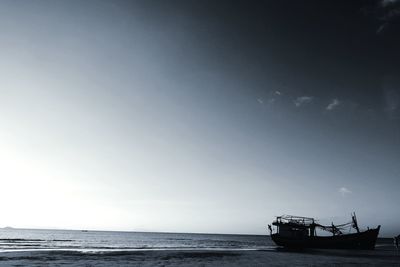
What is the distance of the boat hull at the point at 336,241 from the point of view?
50.8 meters

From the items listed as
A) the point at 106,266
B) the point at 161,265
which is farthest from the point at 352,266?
the point at 106,266

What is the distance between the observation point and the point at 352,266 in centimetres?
2358

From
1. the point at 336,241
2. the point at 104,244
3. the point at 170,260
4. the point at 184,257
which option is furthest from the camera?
the point at 104,244

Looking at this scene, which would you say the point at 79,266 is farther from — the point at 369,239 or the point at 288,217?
the point at 369,239

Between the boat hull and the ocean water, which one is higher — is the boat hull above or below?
above

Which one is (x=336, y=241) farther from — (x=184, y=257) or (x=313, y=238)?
(x=184, y=257)

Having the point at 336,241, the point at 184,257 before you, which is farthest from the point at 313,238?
the point at 184,257

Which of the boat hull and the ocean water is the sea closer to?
the ocean water

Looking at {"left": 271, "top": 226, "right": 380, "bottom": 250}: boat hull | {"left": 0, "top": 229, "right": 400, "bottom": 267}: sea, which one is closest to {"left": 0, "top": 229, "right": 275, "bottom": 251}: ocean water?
{"left": 0, "top": 229, "right": 400, "bottom": 267}: sea

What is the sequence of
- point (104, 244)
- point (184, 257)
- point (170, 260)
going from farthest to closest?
1. point (104, 244)
2. point (184, 257)
3. point (170, 260)

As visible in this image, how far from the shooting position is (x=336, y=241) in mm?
51500

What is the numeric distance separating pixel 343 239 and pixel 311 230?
5198 millimetres

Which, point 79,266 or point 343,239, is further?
point 343,239

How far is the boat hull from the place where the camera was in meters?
50.8
